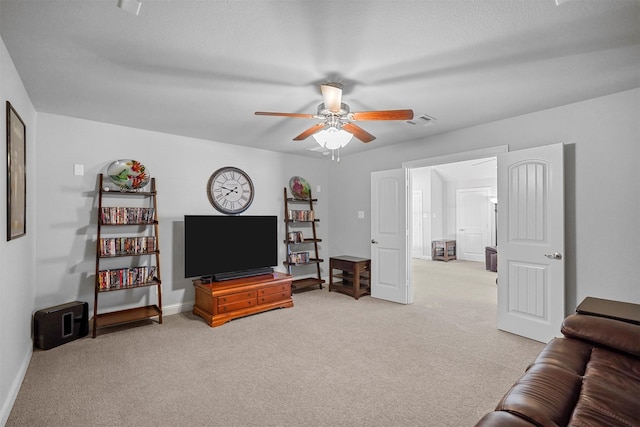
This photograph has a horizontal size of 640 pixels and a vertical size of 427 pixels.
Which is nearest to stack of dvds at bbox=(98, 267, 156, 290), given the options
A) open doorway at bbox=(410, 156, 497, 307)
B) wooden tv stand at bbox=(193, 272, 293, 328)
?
wooden tv stand at bbox=(193, 272, 293, 328)

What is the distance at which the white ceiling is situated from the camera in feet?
5.54

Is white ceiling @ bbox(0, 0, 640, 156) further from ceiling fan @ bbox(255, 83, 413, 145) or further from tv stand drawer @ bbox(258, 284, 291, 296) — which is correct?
tv stand drawer @ bbox(258, 284, 291, 296)

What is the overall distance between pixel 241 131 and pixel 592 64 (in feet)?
11.3

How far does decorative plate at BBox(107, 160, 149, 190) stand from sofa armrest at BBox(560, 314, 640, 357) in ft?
13.6

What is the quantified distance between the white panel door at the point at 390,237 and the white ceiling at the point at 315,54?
1.55 m

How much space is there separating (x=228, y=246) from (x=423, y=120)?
2.87 metres

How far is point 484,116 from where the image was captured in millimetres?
3439

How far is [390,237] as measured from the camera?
4.70 metres

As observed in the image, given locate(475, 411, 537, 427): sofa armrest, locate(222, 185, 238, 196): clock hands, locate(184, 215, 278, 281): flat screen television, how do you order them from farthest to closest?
locate(222, 185, 238, 196): clock hands, locate(184, 215, 278, 281): flat screen television, locate(475, 411, 537, 427): sofa armrest

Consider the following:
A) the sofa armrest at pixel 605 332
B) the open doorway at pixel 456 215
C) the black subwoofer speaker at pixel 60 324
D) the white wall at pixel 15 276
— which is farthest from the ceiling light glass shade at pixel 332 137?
the open doorway at pixel 456 215

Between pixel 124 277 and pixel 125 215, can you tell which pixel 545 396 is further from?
pixel 125 215

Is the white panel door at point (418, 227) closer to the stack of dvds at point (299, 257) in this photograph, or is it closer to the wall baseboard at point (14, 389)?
the stack of dvds at point (299, 257)

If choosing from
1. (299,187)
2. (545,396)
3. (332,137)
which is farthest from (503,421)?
(299,187)

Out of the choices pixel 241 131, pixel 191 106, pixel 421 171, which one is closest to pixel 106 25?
pixel 191 106
